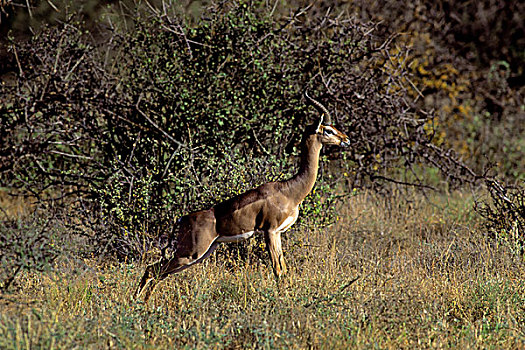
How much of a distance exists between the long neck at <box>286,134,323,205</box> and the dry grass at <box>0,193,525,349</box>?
0.81 metres

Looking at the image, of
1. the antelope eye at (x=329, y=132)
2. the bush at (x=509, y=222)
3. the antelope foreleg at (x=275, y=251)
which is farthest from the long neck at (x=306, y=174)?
the bush at (x=509, y=222)

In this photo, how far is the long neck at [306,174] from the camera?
19.0 feet

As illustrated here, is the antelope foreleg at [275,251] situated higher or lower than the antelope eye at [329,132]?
lower

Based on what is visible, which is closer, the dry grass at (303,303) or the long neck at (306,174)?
the dry grass at (303,303)

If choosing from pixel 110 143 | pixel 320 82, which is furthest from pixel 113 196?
pixel 320 82

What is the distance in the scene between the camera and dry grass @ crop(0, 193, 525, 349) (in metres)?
4.59

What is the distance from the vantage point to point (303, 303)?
5246mm

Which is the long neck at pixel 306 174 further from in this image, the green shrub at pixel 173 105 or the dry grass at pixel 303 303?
the green shrub at pixel 173 105

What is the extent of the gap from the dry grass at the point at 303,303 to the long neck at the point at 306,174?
0.81 metres

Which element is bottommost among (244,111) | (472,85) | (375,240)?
(472,85)

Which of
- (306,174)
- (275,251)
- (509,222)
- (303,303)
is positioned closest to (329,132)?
(306,174)

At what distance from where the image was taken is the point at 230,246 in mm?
7059

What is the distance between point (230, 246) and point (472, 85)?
10.3 m

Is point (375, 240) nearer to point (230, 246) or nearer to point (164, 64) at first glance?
point (230, 246)
